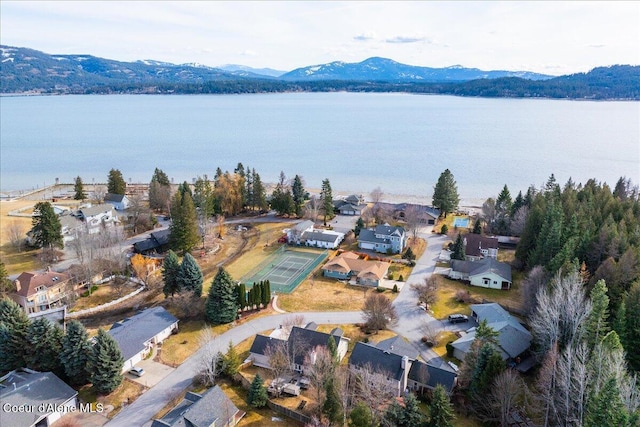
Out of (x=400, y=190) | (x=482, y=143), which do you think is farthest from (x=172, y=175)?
(x=482, y=143)

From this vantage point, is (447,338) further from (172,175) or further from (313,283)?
(172,175)

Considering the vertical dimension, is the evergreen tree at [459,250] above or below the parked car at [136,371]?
above

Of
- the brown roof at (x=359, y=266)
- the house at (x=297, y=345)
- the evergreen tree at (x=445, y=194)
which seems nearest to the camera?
the house at (x=297, y=345)

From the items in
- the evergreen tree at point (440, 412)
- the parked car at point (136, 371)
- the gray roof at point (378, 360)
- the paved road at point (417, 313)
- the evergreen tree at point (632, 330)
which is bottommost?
the parked car at point (136, 371)

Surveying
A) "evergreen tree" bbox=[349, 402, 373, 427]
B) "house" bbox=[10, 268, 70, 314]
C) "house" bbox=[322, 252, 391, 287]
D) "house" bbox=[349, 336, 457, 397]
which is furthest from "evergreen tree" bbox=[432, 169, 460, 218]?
"house" bbox=[10, 268, 70, 314]

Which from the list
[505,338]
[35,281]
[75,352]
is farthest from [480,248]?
[35,281]

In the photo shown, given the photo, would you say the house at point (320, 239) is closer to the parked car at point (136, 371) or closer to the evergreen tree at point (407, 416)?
the parked car at point (136, 371)

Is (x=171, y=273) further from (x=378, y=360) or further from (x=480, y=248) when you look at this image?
(x=480, y=248)

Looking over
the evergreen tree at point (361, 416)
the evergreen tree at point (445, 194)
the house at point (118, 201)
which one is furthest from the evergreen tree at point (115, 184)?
the evergreen tree at point (361, 416)
